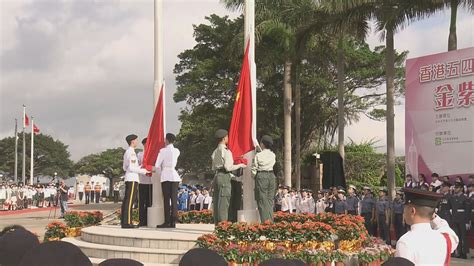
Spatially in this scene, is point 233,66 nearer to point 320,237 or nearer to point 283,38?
point 283,38

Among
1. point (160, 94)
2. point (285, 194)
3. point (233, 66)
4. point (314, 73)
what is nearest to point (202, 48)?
point (233, 66)

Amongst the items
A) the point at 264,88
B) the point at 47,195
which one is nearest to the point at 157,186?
the point at 264,88

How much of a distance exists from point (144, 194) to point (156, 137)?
1244 millimetres

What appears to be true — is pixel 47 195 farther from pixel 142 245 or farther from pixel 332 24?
pixel 142 245

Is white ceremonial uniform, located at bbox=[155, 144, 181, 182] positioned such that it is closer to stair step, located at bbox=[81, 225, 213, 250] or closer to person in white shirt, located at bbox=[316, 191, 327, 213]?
stair step, located at bbox=[81, 225, 213, 250]

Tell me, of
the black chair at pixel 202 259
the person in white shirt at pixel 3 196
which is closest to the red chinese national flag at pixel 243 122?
the black chair at pixel 202 259

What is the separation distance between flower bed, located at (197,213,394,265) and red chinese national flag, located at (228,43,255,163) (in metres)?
1.80

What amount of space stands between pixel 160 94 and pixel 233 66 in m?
23.6

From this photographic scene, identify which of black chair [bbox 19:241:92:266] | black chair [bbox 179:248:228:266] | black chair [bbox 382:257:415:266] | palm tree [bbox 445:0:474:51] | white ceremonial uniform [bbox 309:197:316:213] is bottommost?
white ceremonial uniform [bbox 309:197:316:213]

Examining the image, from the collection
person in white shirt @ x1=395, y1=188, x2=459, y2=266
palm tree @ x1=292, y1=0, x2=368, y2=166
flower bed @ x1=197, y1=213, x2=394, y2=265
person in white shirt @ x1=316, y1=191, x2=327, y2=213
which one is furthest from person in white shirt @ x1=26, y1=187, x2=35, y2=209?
person in white shirt @ x1=395, y1=188, x2=459, y2=266

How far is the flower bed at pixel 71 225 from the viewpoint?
13.8 metres

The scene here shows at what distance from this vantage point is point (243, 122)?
39.8ft

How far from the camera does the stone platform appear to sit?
10742mm

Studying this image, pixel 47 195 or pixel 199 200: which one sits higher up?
pixel 199 200
